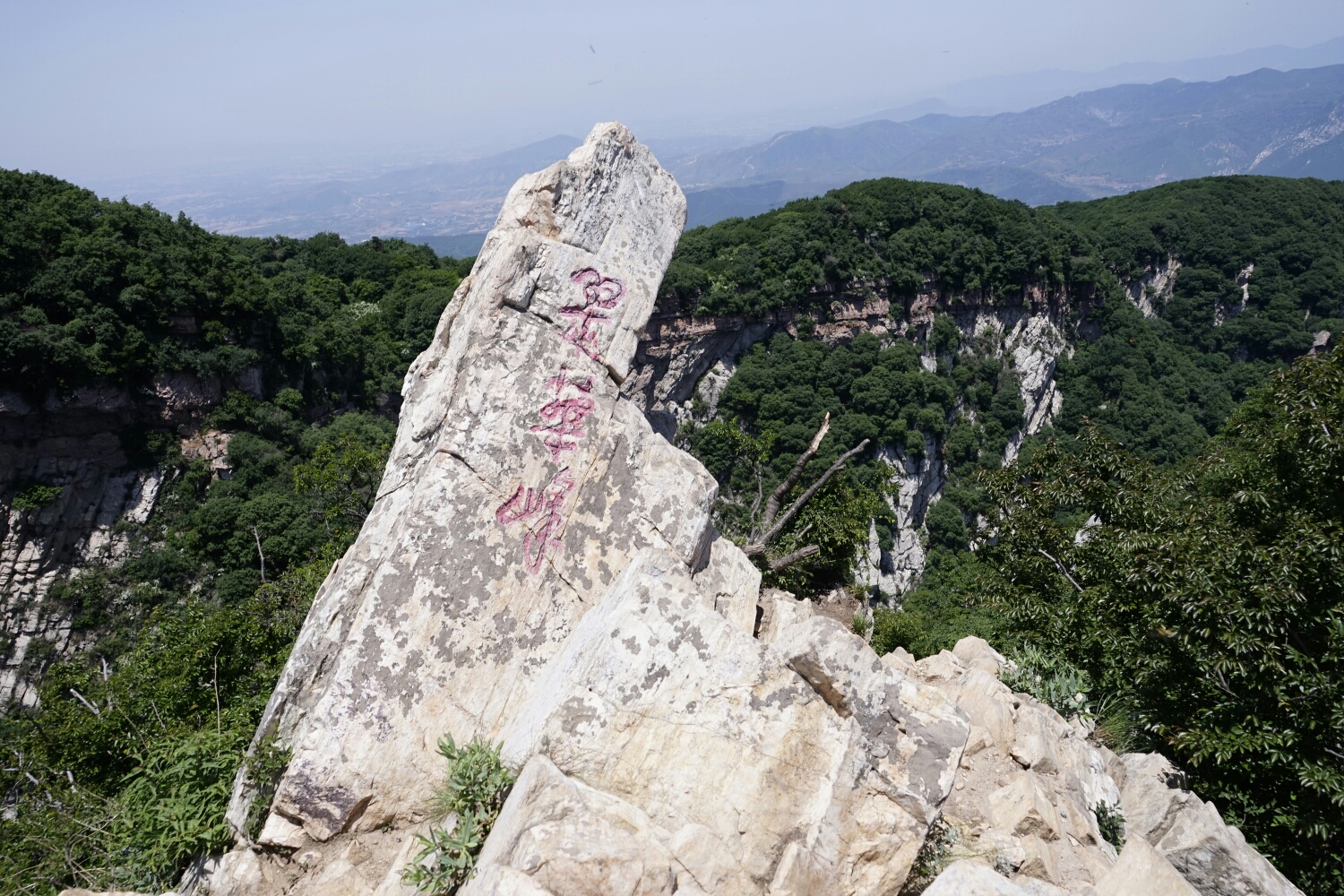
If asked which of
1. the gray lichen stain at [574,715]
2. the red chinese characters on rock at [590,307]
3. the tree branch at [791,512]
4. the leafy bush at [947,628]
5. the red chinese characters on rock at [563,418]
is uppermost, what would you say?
the red chinese characters on rock at [590,307]

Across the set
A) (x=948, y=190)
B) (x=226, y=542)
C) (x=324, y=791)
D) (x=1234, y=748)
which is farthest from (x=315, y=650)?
(x=948, y=190)

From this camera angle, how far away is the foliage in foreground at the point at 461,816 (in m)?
4.87

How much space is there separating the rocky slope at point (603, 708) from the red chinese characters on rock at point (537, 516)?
0.09ft

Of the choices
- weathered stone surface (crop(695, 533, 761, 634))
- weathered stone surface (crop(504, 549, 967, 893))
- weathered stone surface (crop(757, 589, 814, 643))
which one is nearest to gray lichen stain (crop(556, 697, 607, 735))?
weathered stone surface (crop(504, 549, 967, 893))

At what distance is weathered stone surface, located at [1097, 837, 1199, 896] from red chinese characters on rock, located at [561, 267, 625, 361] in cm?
682

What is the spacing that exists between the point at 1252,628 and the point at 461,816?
749 centimetres

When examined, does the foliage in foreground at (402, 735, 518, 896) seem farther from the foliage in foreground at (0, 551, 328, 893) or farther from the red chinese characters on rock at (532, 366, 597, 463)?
the red chinese characters on rock at (532, 366, 597, 463)

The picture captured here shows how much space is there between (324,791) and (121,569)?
1052 inches

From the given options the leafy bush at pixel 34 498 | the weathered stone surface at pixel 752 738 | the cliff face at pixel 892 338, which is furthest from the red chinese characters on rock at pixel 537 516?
the cliff face at pixel 892 338

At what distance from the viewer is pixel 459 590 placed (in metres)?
6.86

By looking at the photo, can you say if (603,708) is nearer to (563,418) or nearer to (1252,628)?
(563,418)

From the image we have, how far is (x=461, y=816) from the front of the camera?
5.16 m

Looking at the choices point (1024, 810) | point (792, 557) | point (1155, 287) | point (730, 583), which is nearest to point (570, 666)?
point (730, 583)

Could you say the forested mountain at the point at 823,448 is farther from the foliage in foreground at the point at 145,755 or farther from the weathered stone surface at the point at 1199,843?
the weathered stone surface at the point at 1199,843
